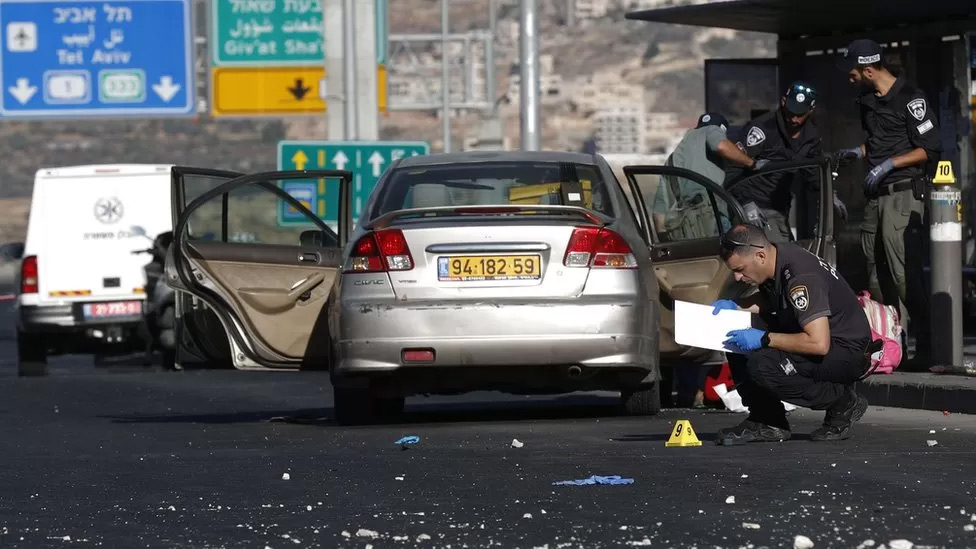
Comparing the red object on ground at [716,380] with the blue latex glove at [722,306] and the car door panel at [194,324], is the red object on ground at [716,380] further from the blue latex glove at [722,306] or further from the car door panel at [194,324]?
the car door panel at [194,324]

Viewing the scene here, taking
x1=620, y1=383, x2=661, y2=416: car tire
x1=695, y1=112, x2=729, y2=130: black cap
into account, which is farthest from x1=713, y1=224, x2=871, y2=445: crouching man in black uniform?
x1=695, y1=112, x2=729, y2=130: black cap

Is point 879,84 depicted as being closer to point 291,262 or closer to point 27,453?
point 291,262

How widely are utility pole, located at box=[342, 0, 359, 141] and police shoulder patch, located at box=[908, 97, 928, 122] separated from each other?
41.4ft

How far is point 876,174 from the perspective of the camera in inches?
490

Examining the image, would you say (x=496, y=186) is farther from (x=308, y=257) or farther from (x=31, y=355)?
(x=31, y=355)

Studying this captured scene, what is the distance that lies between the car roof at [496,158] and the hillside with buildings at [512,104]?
12010cm

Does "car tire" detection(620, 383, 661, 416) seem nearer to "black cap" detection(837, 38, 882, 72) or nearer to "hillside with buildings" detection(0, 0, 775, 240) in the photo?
"black cap" detection(837, 38, 882, 72)

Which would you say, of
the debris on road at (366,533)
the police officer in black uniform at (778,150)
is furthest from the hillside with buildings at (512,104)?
the debris on road at (366,533)

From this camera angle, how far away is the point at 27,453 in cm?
1053

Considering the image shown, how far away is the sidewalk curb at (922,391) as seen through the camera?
1152 centimetres

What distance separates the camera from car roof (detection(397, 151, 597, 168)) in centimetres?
1153

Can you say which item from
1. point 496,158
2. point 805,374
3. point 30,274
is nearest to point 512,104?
point 30,274

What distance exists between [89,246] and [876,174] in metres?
10.4

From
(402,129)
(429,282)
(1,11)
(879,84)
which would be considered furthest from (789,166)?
(402,129)
